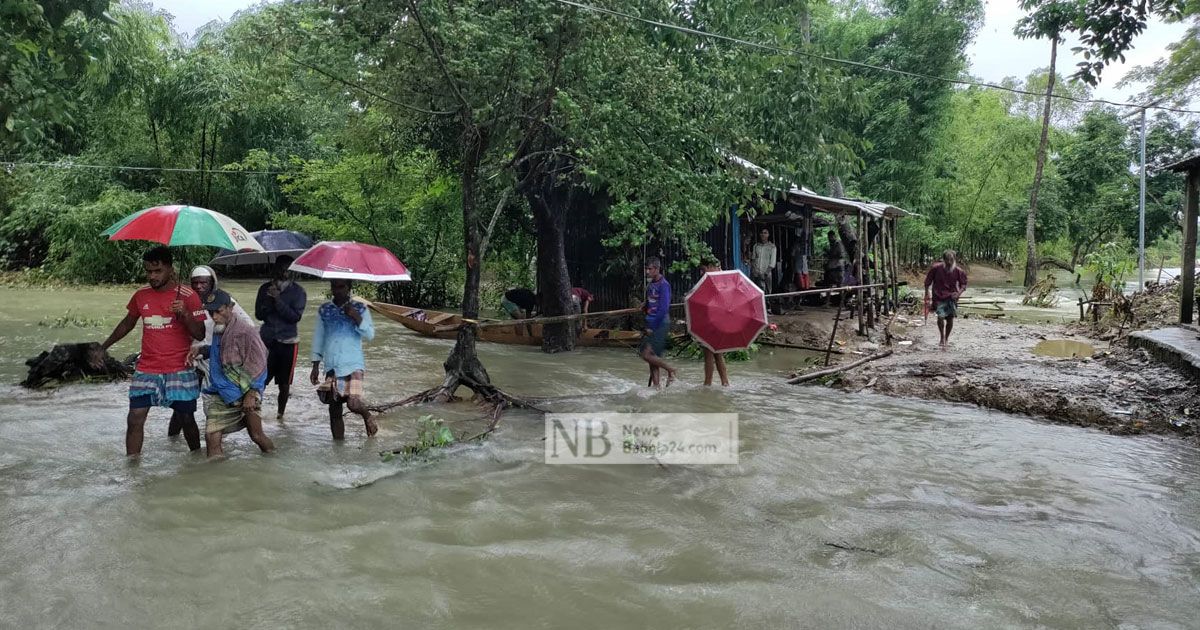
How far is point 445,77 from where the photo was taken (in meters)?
7.73

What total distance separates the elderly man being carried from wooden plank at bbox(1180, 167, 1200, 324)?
1289 cm

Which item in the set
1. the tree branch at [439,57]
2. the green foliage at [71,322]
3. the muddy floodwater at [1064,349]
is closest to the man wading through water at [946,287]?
the muddy floodwater at [1064,349]

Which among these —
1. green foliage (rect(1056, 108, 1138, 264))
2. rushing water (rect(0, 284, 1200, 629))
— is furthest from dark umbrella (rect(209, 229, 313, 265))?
green foliage (rect(1056, 108, 1138, 264))

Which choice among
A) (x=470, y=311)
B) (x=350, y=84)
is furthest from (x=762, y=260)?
(x=350, y=84)

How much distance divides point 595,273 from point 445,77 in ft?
24.6

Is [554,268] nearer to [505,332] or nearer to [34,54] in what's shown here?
[505,332]

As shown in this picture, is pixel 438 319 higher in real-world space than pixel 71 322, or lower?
higher

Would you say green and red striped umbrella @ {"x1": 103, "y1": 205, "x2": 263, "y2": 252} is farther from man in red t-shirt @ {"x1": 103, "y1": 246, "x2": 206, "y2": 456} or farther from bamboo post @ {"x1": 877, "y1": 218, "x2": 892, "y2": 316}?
bamboo post @ {"x1": 877, "y1": 218, "x2": 892, "y2": 316}

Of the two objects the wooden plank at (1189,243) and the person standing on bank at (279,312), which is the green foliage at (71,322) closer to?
the person standing on bank at (279,312)

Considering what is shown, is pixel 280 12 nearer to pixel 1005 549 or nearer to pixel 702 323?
pixel 702 323

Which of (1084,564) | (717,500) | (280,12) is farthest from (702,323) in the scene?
(280,12)

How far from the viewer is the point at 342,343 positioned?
6.03 m

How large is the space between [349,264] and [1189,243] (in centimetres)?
1238

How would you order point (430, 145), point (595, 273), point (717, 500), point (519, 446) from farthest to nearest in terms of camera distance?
1. point (595, 273)
2. point (430, 145)
3. point (519, 446)
4. point (717, 500)
